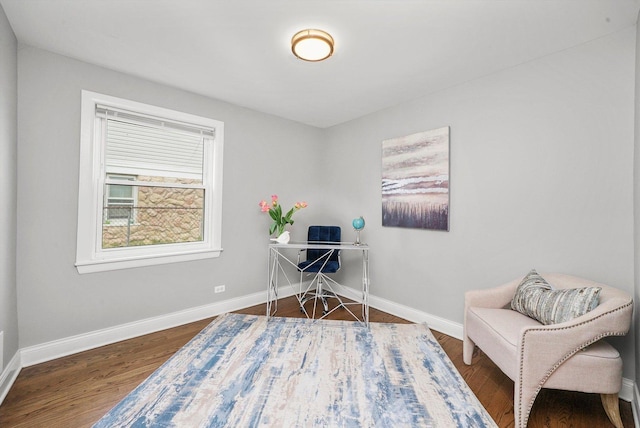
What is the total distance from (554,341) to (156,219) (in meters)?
3.32

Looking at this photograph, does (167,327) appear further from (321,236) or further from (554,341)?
(554,341)

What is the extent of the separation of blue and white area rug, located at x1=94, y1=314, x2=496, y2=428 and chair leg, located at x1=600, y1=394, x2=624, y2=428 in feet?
2.18

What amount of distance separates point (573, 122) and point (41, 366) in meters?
4.42

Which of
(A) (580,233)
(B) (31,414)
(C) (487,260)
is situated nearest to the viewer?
(B) (31,414)

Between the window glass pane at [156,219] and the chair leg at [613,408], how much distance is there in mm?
3488

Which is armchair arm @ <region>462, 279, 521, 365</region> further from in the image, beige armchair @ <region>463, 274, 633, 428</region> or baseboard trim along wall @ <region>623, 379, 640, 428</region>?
baseboard trim along wall @ <region>623, 379, 640, 428</region>

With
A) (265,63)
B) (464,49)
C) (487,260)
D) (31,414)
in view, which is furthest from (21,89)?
(487,260)

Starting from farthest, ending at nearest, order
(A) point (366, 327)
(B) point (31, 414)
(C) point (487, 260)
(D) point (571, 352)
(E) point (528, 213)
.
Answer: (A) point (366, 327) → (C) point (487, 260) → (E) point (528, 213) → (B) point (31, 414) → (D) point (571, 352)

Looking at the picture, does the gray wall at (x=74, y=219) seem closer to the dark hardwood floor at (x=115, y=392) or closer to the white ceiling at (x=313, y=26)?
the white ceiling at (x=313, y=26)

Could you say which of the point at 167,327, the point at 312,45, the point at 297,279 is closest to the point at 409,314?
the point at 297,279

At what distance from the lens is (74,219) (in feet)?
7.47

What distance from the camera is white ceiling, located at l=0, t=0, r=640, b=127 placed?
1673mm

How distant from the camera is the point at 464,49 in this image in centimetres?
208

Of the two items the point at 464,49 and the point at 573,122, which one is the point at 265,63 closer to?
the point at 464,49
